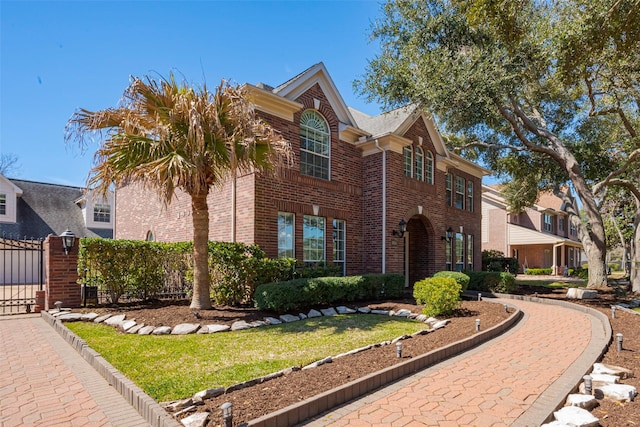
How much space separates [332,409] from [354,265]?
33.4ft

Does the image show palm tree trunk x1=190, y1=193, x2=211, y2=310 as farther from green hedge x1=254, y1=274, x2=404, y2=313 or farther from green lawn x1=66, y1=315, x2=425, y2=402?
green lawn x1=66, y1=315, x2=425, y2=402

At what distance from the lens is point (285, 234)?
40.2ft

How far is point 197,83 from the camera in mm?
8695

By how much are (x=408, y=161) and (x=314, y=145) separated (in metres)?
4.59

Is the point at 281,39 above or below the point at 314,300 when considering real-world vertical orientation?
above

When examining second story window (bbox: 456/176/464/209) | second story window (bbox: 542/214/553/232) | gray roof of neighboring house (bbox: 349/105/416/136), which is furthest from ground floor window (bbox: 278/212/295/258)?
second story window (bbox: 542/214/553/232)

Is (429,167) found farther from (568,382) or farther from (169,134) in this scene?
(568,382)

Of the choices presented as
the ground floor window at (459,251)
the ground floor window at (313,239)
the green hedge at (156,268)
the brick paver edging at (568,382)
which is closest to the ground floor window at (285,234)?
the ground floor window at (313,239)

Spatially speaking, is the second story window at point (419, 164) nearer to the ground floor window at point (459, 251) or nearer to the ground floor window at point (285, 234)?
the ground floor window at point (459, 251)

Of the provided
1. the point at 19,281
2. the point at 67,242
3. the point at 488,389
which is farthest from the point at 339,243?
the point at 19,281

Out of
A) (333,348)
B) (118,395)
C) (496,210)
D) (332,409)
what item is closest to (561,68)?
(333,348)

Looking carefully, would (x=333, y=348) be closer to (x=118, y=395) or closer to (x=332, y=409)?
(x=332, y=409)

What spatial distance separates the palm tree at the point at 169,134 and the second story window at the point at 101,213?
825 inches

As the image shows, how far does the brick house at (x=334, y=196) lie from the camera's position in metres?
11.8
